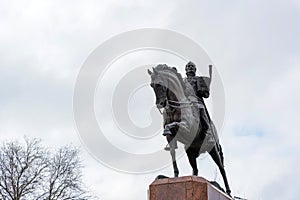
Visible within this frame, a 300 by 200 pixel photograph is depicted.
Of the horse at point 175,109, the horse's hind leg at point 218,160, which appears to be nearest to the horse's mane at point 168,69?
the horse at point 175,109

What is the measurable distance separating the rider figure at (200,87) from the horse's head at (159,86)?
3.29 ft

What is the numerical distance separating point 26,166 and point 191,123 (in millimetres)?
23432

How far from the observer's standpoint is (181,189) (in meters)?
8.62

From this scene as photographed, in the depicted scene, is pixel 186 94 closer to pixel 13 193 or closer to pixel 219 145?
pixel 219 145

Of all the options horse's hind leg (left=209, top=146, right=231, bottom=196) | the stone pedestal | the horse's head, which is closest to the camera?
the stone pedestal

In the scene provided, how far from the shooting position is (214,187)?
9.30m

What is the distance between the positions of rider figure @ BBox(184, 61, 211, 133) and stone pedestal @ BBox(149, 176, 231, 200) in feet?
5.35

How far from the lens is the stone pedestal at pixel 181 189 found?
8.56m

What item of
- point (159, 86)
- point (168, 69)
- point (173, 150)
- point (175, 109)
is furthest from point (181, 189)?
point (168, 69)

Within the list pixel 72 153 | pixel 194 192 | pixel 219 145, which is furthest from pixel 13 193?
pixel 194 192

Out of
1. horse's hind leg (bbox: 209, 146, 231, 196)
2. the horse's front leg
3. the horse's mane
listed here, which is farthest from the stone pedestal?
the horse's mane

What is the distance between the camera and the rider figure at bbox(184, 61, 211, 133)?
33.1ft

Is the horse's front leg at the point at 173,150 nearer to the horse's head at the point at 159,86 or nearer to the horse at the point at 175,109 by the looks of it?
the horse at the point at 175,109

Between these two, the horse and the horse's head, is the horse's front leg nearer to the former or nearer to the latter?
the horse
